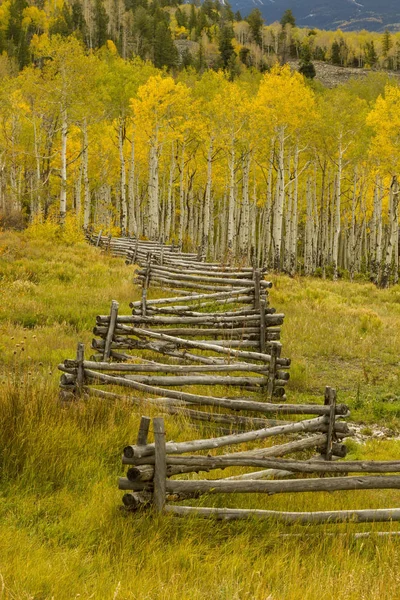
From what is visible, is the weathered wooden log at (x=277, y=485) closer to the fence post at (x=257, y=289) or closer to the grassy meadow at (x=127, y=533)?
the grassy meadow at (x=127, y=533)

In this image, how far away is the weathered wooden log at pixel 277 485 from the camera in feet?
13.3

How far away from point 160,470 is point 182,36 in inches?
4472

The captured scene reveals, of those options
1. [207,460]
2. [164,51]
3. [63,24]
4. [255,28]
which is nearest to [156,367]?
[207,460]

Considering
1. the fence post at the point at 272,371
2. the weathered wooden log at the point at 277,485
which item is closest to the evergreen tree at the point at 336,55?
the fence post at the point at 272,371

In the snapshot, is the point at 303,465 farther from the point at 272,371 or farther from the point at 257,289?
the point at 257,289

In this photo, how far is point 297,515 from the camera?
4.11m

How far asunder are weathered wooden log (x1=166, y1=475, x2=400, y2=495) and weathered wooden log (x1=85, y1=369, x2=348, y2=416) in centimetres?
136

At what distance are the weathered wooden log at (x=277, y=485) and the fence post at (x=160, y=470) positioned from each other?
0.06 metres

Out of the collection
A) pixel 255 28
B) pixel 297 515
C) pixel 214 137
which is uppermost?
pixel 255 28

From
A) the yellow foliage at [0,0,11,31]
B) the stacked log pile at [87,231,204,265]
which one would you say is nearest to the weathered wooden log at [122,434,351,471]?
the stacked log pile at [87,231,204,265]

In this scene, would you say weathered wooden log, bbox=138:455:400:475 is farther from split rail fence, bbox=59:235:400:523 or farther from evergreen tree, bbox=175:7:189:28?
evergreen tree, bbox=175:7:189:28

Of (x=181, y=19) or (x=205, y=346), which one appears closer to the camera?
(x=205, y=346)

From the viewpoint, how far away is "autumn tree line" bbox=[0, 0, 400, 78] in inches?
3248

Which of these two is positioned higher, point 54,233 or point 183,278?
point 54,233
